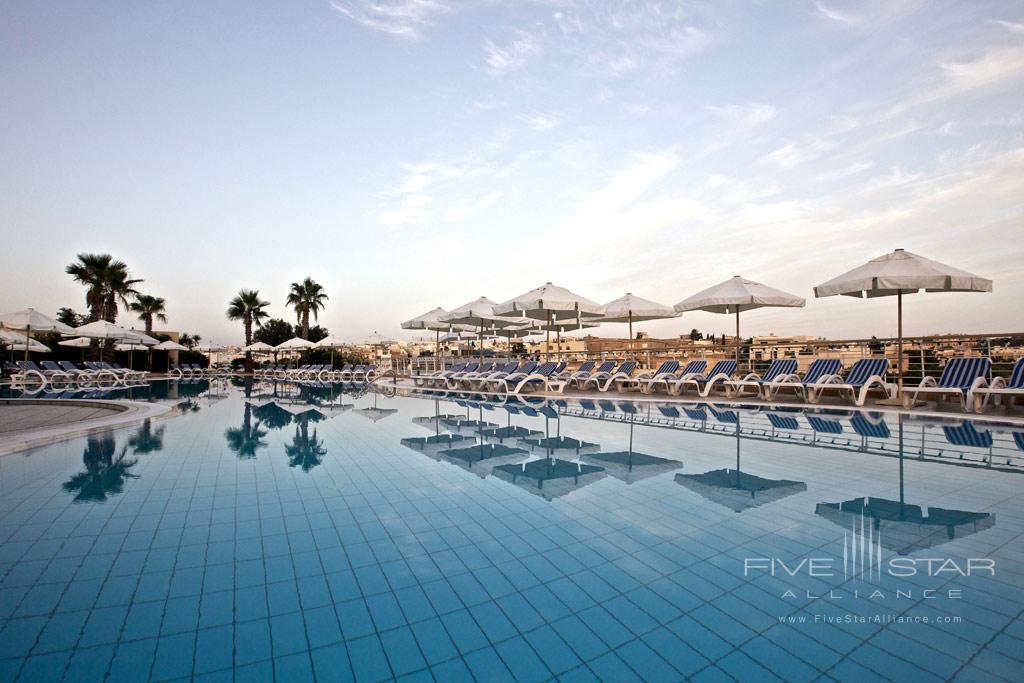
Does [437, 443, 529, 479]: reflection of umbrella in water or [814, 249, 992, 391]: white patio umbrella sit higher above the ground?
[814, 249, 992, 391]: white patio umbrella

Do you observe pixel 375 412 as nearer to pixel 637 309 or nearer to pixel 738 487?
pixel 738 487

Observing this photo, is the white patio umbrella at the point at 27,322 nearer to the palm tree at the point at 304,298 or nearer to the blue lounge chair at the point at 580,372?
the palm tree at the point at 304,298

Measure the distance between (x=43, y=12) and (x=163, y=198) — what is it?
535 cm

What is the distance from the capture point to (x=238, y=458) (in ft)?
16.9

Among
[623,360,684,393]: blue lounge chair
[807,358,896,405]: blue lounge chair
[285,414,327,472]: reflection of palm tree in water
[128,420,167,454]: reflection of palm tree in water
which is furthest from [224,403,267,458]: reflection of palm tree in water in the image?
[807,358,896,405]: blue lounge chair

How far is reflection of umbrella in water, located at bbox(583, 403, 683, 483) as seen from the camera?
4.36 meters

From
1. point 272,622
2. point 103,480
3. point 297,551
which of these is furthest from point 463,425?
point 272,622

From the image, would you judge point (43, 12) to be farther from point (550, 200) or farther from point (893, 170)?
point (893, 170)

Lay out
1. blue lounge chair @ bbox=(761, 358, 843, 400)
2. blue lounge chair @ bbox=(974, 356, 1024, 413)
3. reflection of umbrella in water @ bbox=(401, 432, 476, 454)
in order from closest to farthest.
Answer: reflection of umbrella in water @ bbox=(401, 432, 476, 454) < blue lounge chair @ bbox=(974, 356, 1024, 413) < blue lounge chair @ bbox=(761, 358, 843, 400)

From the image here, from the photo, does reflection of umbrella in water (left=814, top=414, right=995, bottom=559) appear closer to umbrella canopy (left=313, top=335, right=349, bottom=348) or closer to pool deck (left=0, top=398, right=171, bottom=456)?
pool deck (left=0, top=398, right=171, bottom=456)

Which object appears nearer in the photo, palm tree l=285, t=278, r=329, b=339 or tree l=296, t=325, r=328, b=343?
palm tree l=285, t=278, r=329, b=339

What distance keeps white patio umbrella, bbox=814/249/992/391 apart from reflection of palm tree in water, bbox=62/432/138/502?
10.5m

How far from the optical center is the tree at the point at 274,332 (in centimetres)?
3225

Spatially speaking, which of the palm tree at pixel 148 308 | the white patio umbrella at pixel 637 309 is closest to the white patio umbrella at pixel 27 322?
the palm tree at pixel 148 308
